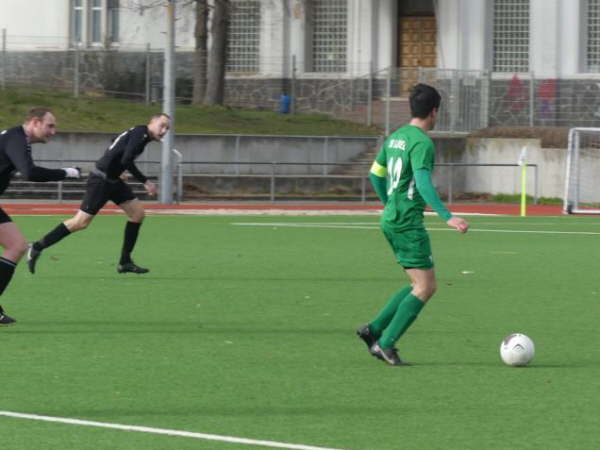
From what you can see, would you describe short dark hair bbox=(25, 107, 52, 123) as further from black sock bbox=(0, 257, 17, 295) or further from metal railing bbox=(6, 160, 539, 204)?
metal railing bbox=(6, 160, 539, 204)

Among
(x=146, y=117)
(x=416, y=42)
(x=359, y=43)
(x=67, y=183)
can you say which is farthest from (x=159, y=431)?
(x=416, y=42)

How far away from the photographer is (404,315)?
35.3 feet

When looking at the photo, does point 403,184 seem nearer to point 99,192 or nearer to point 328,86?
point 99,192

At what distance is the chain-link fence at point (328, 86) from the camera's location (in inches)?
1650

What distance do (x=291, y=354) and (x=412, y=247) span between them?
4.56ft

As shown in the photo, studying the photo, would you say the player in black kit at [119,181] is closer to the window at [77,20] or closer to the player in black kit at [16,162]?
the player in black kit at [16,162]

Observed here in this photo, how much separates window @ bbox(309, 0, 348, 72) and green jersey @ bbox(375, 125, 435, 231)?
3641 centimetres

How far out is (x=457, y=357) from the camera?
11422 millimetres

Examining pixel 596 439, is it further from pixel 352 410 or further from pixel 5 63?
pixel 5 63

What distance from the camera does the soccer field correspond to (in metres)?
8.74

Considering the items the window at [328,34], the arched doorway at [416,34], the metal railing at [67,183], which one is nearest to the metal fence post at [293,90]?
the window at [328,34]

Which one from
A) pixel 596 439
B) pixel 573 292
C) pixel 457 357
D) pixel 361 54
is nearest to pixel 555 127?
pixel 361 54

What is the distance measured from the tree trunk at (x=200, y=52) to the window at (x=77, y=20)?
622 cm

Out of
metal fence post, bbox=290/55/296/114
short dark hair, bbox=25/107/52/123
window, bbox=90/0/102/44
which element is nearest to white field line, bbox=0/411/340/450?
short dark hair, bbox=25/107/52/123
